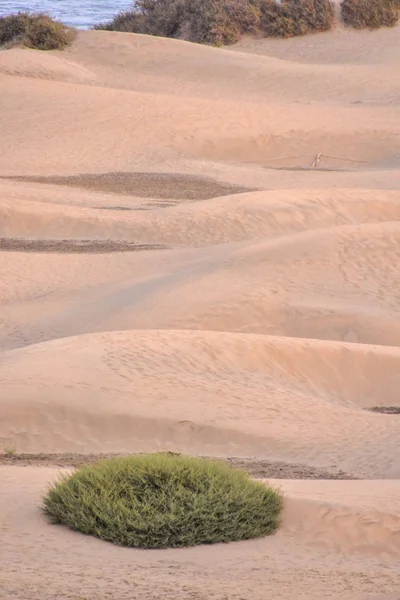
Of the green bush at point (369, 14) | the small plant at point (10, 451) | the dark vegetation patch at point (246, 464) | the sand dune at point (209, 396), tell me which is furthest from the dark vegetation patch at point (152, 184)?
the green bush at point (369, 14)

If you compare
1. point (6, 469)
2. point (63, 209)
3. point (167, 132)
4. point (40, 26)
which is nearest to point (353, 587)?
point (6, 469)

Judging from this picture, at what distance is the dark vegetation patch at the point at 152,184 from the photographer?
21.7 meters

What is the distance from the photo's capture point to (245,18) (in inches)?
1502

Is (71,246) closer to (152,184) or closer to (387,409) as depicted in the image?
(152,184)

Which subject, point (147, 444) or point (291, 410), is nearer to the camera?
point (147, 444)

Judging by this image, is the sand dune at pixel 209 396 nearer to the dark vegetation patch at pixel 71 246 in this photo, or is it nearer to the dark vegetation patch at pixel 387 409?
the dark vegetation patch at pixel 387 409

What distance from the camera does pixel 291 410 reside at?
9.93 metres

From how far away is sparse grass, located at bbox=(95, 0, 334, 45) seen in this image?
1480 inches

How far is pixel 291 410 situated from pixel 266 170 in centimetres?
1528

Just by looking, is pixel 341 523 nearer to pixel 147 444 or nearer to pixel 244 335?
pixel 147 444

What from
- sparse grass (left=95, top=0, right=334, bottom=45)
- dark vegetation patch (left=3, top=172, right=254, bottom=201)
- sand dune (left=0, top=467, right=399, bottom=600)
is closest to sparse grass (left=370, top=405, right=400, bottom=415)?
sand dune (left=0, top=467, right=399, bottom=600)

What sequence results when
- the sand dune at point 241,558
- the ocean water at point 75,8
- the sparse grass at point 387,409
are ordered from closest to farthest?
the sand dune at point 241,558, the sparse grass at point 387,409, the ocean water at point 75,8

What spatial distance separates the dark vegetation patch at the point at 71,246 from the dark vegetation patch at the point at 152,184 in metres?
3.99

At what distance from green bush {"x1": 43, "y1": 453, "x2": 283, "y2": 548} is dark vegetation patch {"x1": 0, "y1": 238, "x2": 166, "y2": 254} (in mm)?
10529
